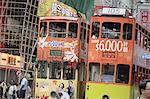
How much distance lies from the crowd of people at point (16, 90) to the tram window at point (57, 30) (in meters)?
2.22

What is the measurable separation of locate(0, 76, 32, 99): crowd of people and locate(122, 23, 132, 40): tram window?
425cm

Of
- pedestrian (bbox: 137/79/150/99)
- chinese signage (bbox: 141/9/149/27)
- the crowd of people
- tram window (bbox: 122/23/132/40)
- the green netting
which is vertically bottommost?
the crowd of people

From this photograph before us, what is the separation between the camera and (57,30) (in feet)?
61.3

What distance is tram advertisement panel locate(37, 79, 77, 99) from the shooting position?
60.6 feet

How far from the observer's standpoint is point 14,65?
1122 inches

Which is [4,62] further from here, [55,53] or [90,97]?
[90,97]

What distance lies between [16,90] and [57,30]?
18.7ft

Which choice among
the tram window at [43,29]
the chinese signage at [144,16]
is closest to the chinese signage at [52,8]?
the chinese signage at [144,16]

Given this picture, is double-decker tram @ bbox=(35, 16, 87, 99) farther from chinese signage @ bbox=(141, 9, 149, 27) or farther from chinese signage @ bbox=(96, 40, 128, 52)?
chinese signage @ bbox=(141, 9, 149, 27)

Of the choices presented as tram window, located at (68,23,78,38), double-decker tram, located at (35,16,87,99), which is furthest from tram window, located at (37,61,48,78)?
tram window, located at (68,23,78,38)

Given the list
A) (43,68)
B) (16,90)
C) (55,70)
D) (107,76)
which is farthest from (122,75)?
(16,90)

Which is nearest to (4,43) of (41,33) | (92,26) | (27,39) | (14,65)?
(27,39)

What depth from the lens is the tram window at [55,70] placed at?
1853 cm

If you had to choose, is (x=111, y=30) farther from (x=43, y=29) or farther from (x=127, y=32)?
(x=43, y=29)
